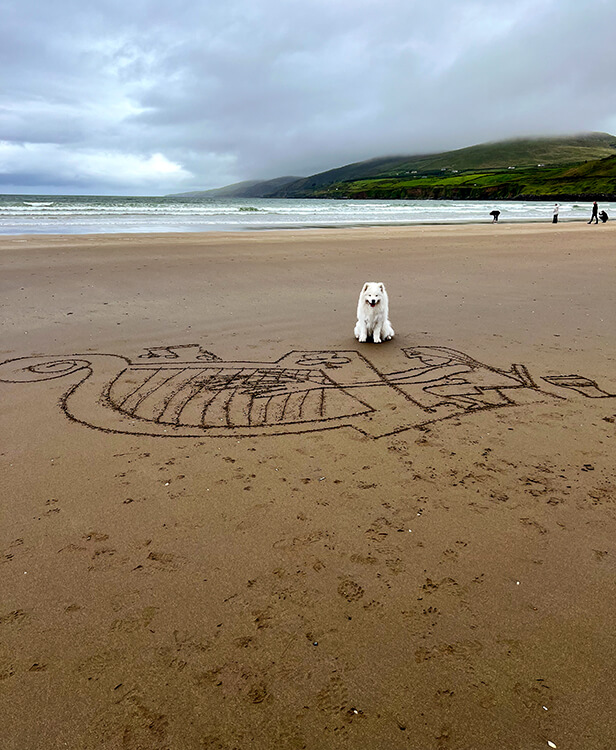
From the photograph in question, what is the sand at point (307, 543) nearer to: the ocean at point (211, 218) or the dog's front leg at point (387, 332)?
the dog's front leg at point (387, 332)

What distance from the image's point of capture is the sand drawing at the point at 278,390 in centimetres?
434

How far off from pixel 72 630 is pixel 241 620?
2.60 ft

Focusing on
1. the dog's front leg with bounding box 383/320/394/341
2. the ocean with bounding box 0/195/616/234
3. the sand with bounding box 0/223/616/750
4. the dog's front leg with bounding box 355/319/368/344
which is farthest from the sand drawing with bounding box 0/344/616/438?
the ocean with bounding box 0/195/616/234

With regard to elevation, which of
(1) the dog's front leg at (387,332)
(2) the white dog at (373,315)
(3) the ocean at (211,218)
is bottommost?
(1) the dog's front leg at (387,332)

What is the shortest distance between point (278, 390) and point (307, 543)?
2.33 meters

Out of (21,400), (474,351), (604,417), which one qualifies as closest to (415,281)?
(474,351)

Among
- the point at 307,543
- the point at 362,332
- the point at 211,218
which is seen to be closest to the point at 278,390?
the point at 362,332

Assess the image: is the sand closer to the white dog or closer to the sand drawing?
the sand drawing

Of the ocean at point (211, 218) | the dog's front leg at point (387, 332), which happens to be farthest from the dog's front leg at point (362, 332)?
the ocean at point (211, 218)

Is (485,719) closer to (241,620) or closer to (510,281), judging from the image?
(241,620)

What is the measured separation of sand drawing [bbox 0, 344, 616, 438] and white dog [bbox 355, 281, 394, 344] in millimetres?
535

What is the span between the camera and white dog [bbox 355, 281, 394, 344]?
21.4ft

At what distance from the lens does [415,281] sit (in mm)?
10891

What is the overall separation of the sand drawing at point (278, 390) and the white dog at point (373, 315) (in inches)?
21.1
